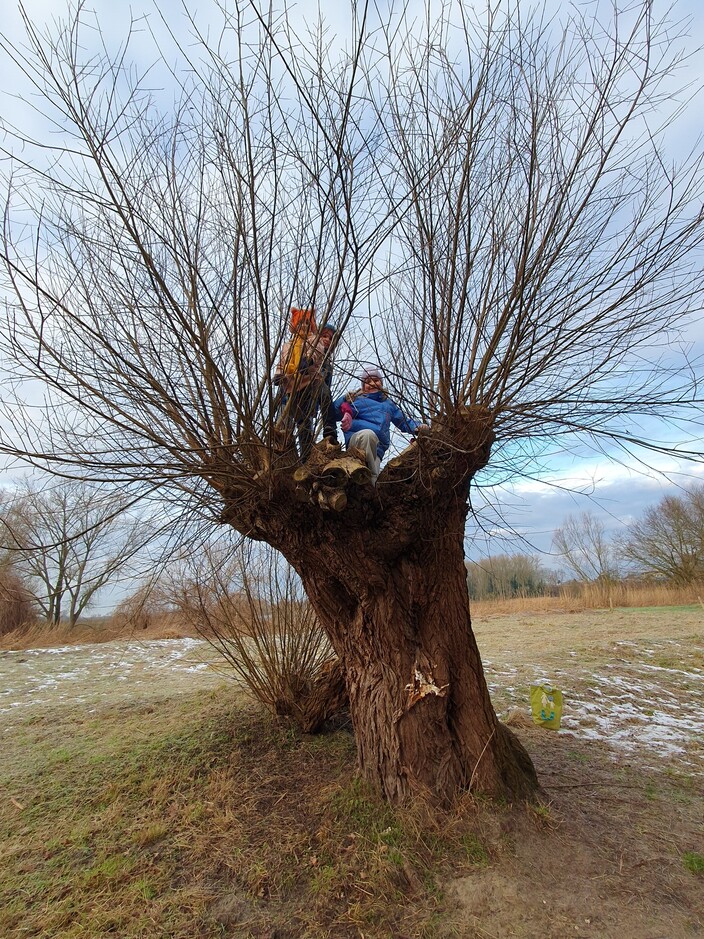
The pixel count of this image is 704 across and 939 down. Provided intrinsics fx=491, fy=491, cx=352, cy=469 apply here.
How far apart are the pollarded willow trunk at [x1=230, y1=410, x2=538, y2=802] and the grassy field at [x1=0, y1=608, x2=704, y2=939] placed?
245 millimetres

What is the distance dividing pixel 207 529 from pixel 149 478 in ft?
3.67

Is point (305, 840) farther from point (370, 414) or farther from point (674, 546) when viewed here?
point (674, 546)

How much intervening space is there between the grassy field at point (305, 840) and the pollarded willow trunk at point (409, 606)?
0.80ft

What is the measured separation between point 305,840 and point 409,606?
1515mm

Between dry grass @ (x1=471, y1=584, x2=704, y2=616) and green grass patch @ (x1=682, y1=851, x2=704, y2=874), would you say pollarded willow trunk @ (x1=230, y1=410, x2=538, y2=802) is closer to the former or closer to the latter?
green grass patch @ (x1=682, y1=851, x2=704, y2=874)

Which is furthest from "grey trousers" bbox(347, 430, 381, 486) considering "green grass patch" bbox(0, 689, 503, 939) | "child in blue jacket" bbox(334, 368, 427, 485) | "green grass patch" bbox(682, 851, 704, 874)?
"green grass patch" bbox(682, 851, 704, 874)

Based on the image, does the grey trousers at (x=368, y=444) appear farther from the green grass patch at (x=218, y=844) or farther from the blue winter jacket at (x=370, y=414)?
the green grass patch at (x=218, y=844)

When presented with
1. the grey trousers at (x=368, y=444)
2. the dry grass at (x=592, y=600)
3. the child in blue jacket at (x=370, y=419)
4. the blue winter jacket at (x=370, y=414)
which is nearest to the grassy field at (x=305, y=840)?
the grey trousers at (x=368, y=444)

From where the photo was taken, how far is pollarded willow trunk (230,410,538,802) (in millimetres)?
3086

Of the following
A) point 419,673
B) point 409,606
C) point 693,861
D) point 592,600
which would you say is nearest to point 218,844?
point 419,673

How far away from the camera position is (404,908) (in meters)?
2.52

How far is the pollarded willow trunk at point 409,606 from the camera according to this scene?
3.09 metres

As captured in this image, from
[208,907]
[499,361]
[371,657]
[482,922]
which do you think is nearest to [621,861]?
[482,922]

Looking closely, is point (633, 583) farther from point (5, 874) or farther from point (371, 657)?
point (5, 874)
